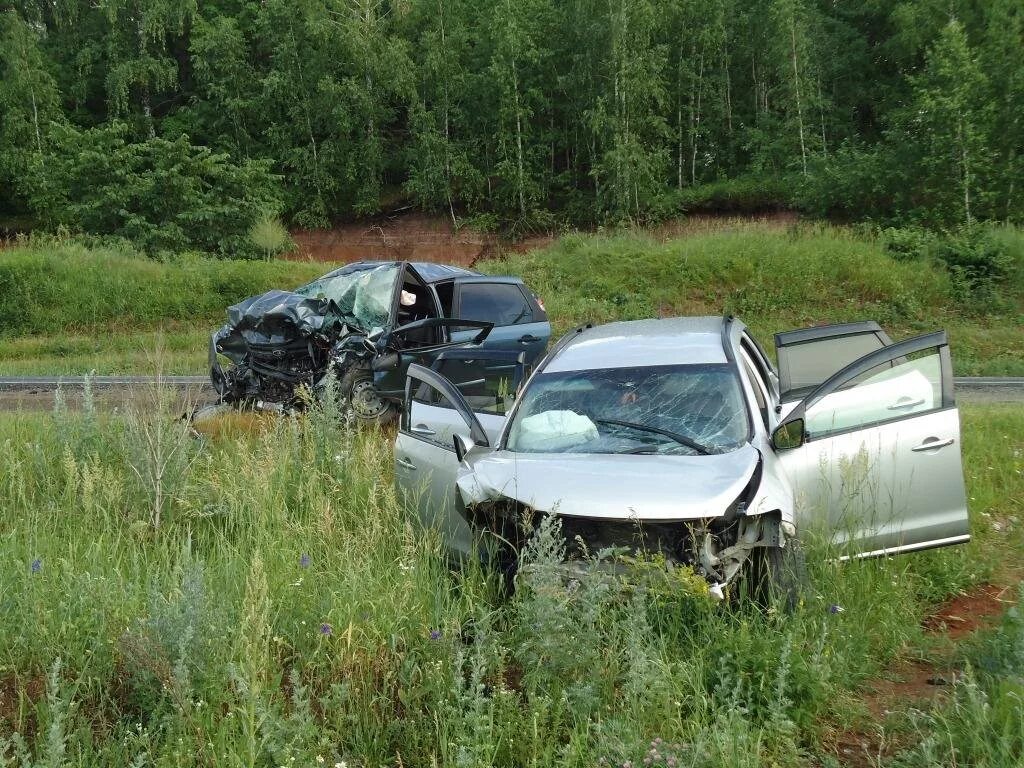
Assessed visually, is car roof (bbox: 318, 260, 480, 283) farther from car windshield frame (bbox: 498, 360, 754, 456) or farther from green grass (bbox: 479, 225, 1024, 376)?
green grass (bbox: 479, 225, 1024, 376)

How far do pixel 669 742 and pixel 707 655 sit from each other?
66 centimetres

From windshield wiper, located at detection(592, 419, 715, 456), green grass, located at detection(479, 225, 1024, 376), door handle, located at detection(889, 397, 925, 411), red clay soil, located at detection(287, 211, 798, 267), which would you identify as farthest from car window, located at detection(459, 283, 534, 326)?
red clay soil, located at detection(287, 211, 798, 267)

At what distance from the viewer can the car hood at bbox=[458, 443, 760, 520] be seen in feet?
13.6

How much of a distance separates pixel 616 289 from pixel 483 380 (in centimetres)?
1660

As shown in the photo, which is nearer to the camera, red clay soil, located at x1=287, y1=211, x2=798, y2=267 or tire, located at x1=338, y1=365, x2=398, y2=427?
tire, located at x1=338, y1=365, x2=398, y2=427

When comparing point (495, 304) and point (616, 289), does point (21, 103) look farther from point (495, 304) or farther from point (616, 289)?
point (495, 304)

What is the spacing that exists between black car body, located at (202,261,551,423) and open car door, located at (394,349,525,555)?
7.93ft

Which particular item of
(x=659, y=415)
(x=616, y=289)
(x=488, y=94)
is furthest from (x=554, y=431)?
(x=488, y=94)

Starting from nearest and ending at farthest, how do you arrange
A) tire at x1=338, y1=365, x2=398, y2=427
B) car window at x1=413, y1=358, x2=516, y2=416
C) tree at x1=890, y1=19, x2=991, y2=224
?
1. car window at x1=413, y1=358, x2=516, y2=416
2. tire at x1=338, y1=365, x2=398, y2=427
3. tree at x1=890, y1=19, x2=991, y2=224

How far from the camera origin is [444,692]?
3.59 m

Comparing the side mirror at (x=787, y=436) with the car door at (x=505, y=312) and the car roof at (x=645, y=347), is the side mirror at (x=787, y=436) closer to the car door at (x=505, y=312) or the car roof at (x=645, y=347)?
the car roof at (x=645, y=347)

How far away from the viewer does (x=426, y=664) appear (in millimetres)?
3736

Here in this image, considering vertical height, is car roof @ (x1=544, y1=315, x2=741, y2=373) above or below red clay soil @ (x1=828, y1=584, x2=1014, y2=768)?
above

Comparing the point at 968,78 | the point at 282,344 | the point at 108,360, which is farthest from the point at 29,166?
the point at 968,78
